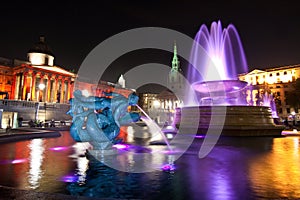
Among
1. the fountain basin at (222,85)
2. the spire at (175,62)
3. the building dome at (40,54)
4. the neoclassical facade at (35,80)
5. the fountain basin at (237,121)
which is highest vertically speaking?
the spire at (175,62)

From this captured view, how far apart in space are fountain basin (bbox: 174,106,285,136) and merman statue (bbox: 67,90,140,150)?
853cm

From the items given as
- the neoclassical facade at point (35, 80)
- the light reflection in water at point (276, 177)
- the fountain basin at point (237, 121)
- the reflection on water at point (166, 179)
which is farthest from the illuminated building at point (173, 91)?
the reflection on water at point (166, 179)

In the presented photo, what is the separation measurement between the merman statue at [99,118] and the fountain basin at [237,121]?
336 inches

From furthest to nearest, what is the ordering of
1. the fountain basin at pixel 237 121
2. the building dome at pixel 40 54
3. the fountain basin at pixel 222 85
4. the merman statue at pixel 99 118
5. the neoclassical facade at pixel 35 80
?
the building dome at pixel 40 54, the neoclassical facade at pixel 35 80, the fountain basin at pixel 222 85, the fountain basin at pixel 237 121, the merman statue at pixel 99 118

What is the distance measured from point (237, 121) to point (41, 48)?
→ 62.4 m

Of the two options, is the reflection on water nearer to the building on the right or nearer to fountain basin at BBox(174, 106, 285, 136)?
fountain basin at BBox(174, 106, 285, 136)

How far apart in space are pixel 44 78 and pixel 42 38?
1923cm

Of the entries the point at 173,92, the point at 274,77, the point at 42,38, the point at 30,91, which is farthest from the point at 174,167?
the point at 173,92

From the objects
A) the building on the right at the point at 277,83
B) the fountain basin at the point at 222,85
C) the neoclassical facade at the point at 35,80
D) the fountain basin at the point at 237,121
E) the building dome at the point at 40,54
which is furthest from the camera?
the building on the right at the point at 277,83

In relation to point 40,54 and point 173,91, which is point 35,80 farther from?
point 173,91

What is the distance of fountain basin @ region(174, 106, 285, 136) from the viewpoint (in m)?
14.7

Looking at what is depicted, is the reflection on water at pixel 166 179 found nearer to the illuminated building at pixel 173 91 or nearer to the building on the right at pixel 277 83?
the building on the right at pixel 277 83

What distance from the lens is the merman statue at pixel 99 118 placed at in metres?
7.88

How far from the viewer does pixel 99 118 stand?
7977 mm
